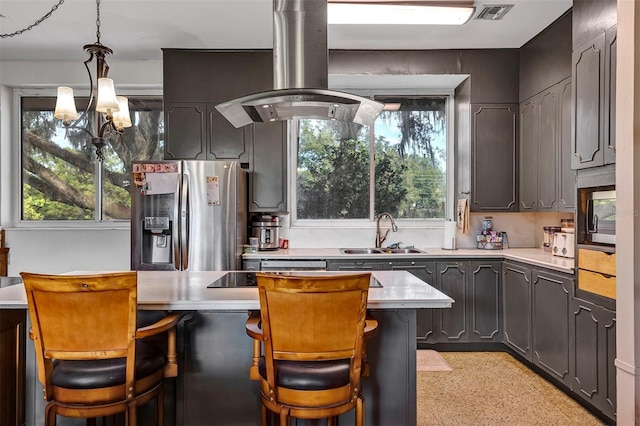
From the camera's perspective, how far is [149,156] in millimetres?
4273

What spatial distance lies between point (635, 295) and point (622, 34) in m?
0.91

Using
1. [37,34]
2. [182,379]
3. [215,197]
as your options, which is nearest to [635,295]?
[182,379]

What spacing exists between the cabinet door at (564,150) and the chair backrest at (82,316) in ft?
10.1

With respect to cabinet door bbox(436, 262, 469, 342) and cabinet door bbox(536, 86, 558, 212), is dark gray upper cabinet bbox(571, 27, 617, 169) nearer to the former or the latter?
cabinet door bbox(536, 86, 558, 212)

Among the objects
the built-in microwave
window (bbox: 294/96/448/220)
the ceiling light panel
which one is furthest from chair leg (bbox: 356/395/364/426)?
window (bbox: 294/96/448/220)

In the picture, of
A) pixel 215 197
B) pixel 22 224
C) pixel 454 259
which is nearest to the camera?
pixel 215 197

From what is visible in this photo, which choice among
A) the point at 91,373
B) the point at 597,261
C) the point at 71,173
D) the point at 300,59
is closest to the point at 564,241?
the point at 597,261

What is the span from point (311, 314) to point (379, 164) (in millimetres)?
3179

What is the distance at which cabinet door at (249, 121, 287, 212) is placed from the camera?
3924mm

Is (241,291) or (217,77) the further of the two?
(217,77)

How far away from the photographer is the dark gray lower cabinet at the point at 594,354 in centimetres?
230

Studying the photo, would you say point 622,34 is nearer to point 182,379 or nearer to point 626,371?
point 626,371

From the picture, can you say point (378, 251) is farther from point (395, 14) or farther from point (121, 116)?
point (121, 116)

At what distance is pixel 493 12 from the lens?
3.18 meters
